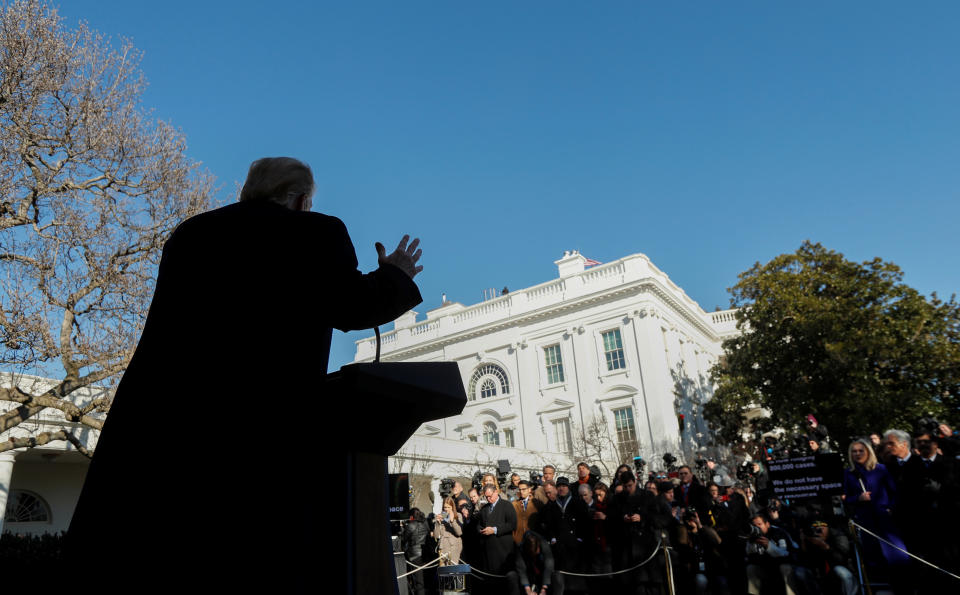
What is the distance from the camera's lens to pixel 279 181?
198cm

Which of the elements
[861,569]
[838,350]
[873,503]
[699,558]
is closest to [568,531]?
[699,558]

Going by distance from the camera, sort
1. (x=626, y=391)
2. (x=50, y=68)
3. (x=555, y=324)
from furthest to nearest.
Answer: (x=555, y=324) < (x=626, y=391) < (x=50, y=68)

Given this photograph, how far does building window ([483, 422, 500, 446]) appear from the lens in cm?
4006

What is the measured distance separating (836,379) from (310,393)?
90.3 feet

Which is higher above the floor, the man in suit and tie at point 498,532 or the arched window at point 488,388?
the arched window at point 488,388

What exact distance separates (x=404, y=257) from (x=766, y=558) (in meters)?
9.19

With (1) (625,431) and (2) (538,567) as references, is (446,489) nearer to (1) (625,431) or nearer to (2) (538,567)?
(2) (538,567)

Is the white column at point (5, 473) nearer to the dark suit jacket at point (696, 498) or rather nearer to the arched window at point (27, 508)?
the arched window at point (27, 508)

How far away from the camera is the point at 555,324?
130 ft

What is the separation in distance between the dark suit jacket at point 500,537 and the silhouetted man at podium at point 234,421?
893 centimetres

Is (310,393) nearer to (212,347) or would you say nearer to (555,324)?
(212,347)

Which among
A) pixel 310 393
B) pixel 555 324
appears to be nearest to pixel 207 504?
pixel 310 393

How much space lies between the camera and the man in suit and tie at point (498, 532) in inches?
391

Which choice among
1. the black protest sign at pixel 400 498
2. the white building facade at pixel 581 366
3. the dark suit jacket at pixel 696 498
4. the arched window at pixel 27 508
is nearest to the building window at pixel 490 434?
the white building facade at pixel 581 366
